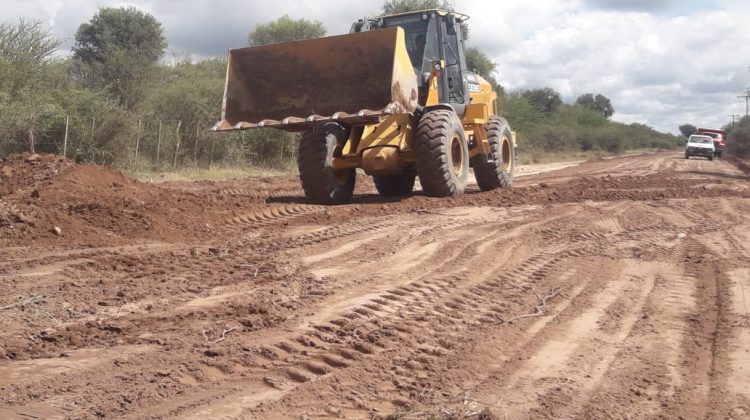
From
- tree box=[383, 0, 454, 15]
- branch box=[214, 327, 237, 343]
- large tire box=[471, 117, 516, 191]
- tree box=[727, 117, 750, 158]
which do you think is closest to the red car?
tree box=[727, 117, 750, 158]

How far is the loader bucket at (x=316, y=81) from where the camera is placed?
448 inches

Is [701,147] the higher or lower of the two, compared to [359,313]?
higher

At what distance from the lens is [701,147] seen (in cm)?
4144

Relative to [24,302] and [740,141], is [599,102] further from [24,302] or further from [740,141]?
[24,302]

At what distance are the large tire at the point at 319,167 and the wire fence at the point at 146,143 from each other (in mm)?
8586

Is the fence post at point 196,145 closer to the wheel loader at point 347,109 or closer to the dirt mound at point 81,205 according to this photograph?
the dirt mound at point 81,205

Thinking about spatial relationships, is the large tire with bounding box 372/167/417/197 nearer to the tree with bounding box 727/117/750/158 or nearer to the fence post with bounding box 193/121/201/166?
the fence post with bounding box 193/121/201/166

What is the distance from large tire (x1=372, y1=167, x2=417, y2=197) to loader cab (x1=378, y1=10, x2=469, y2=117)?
165cm

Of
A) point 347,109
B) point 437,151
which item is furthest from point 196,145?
point 437,151

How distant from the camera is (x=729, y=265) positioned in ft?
24.9

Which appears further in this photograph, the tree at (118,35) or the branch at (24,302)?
the tree at (118,35)

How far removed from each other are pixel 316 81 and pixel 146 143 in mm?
11471

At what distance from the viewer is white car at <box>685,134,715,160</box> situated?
4122 centimetres

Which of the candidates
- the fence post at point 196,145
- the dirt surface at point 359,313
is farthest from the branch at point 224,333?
the fence post at point 196,145
